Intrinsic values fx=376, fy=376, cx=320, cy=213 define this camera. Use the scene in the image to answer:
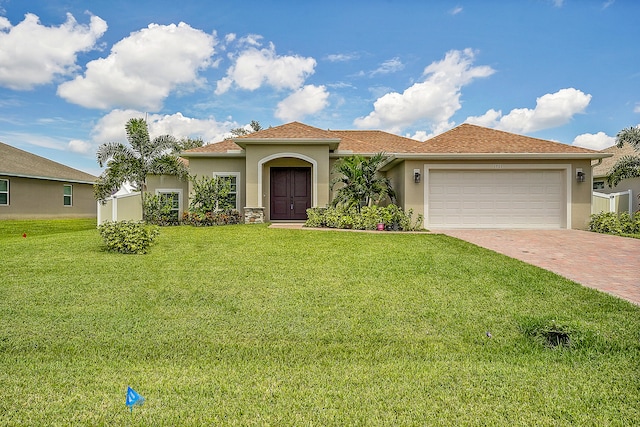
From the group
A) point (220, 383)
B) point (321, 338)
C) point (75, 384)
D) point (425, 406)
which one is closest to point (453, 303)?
point (321, 338)

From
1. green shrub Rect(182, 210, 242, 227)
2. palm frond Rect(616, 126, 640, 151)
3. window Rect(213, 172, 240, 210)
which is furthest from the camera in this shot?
window Rect(213, 172, 240, 210)

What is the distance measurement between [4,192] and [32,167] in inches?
88.9

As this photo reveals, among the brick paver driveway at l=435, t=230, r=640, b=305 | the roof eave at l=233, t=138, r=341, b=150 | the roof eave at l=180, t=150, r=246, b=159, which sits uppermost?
the roof eave at l=233, t=138, r=341, b=150

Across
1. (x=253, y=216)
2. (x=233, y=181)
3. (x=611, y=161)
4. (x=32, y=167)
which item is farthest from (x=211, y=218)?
(x=611, y=161)

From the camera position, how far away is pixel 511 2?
11227mm

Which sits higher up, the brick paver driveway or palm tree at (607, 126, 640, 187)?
palm tree at (607, 126, 640, 187)

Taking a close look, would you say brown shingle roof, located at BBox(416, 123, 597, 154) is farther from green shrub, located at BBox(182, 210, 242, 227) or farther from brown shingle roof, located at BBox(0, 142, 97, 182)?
brown shingle roof, located at BBox(0, 142, 97, 182)

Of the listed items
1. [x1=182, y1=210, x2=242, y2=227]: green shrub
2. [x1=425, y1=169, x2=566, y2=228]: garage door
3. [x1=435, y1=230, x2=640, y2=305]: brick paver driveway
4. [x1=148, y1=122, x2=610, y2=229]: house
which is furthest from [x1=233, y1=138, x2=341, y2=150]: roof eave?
[x1=435, y1=230, x2=640, y2=305]: brick paver driveway

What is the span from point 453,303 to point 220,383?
3.16 meters

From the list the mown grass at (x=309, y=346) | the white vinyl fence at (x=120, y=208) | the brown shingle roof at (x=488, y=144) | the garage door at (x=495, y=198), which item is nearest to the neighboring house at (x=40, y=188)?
the white vinyl fence at (x=120, y=208)

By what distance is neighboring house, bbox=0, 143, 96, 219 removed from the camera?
62.3 ft

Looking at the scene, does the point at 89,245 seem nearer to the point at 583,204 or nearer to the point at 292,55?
the point at 292,55

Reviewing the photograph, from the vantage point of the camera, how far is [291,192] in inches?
656

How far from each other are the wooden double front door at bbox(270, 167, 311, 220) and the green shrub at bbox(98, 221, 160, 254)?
851 centimetres
